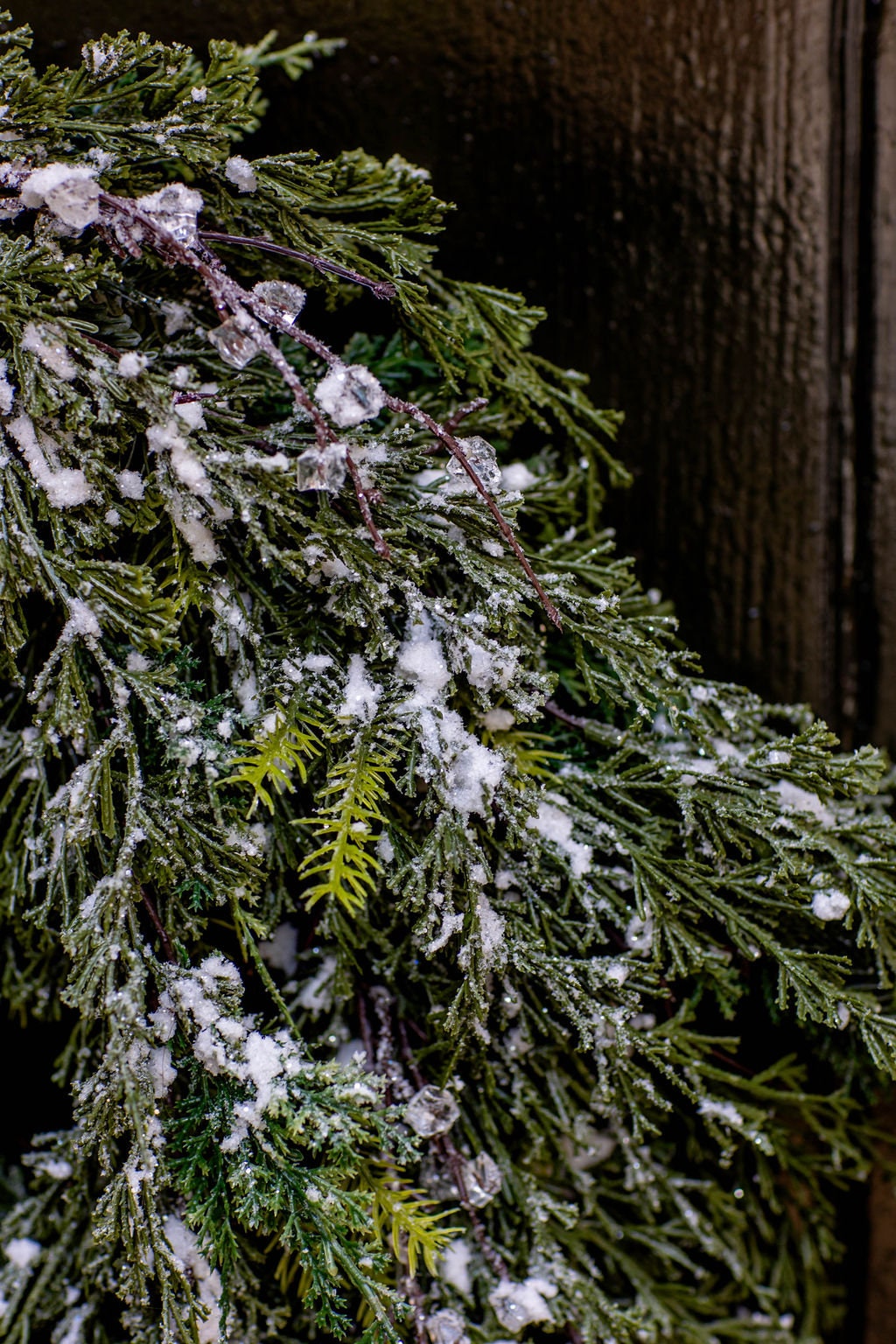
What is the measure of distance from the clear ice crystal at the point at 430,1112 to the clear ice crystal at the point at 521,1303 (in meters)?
0.29

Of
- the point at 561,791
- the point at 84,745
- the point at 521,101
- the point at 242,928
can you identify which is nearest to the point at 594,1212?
the point at 561,791

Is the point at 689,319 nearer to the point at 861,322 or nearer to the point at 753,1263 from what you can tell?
the point at 861,322

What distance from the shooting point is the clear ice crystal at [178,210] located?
0.89 meters

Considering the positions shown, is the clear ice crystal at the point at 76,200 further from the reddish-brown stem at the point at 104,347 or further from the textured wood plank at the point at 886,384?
the textured wood plank at the point at 886,384

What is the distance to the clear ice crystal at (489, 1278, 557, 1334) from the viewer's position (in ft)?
3.66

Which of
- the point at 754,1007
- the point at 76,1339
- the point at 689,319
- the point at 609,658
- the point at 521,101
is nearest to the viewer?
the point at 609,658

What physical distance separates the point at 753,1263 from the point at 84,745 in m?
1.54

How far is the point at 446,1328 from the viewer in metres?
1.08

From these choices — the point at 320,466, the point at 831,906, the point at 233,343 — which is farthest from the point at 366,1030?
the point at 233,343

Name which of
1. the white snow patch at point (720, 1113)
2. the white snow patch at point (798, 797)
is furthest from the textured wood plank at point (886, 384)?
the white snow patch at point (720, 1113)

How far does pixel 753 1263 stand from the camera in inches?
59.1

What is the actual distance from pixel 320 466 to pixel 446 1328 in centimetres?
115

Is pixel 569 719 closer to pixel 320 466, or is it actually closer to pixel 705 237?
pixel 320 466

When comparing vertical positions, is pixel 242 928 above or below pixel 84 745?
below
